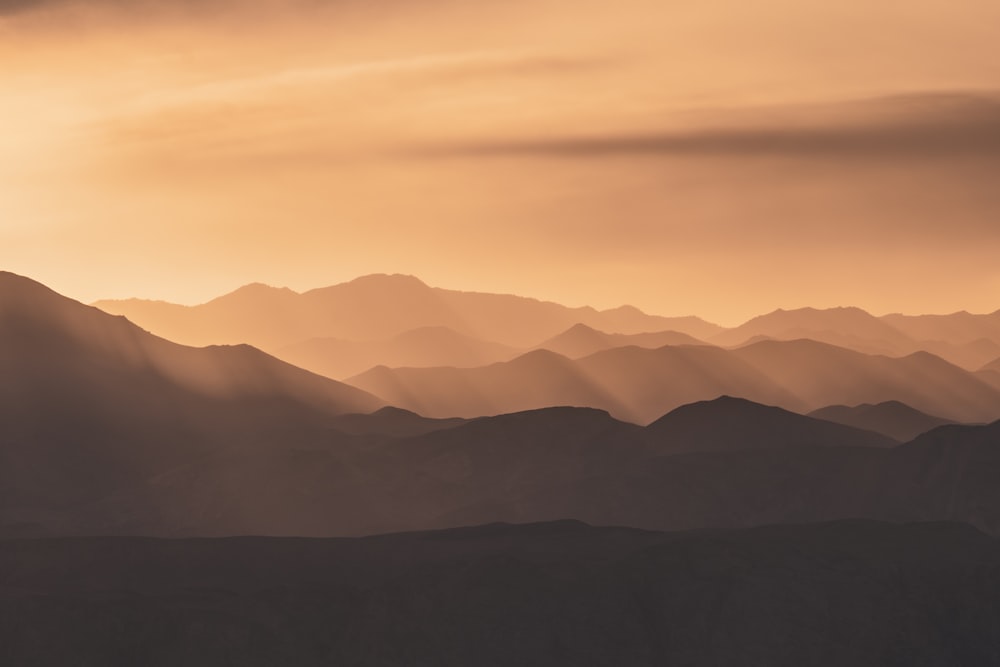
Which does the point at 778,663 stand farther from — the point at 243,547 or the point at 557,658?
the point at 243,547

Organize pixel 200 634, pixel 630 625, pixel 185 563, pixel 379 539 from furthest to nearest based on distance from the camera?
pixel 379 539
pixel 185 563
pixel 630 625
pixel 200 634

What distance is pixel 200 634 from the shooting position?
112000 mm

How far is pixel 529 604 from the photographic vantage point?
394 ft

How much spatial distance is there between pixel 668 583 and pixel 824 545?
14.9 metres

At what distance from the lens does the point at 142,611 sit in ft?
372

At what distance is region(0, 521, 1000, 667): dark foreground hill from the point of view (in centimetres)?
11281

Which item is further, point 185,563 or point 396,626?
point 185,563

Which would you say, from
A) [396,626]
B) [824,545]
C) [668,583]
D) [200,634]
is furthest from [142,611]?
[824,545]

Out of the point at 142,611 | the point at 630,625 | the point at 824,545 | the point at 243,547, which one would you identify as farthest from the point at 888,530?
the point at 142,611

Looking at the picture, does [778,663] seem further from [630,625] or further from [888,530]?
[888,530]

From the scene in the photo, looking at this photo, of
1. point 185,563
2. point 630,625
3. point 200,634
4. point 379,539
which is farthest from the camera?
point 379,539

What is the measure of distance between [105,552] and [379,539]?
21.8 m

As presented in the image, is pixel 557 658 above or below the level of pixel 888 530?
below

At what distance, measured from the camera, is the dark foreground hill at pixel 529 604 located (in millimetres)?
112812
